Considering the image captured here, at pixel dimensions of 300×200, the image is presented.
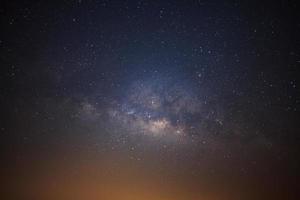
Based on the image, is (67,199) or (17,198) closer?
(17,198)

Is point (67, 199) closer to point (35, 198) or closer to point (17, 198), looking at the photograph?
point (35, 198)

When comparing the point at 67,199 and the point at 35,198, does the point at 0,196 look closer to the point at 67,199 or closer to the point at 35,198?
the point at 35,198

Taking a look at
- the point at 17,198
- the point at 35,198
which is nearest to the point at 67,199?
the point at 35,198

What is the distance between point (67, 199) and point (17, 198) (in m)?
11.9

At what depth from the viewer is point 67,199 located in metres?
47.5

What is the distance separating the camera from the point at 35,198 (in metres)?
41.2

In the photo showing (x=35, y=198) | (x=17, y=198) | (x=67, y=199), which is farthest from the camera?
(x=67, y=199)

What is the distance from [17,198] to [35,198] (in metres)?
4.20

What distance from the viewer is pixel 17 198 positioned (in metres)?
37.5

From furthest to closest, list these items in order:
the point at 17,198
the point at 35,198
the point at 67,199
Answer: the point at 67,199 → the point at 35,198 → the point at 17,198

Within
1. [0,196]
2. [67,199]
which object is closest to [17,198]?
[0,196]

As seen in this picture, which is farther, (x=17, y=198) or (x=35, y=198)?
(x=35, y=198)

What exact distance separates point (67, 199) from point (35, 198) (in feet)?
25.5
